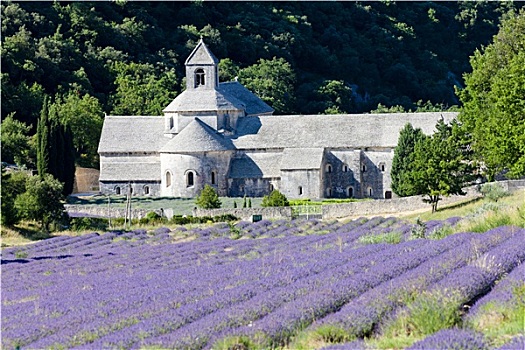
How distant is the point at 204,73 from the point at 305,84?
38.7 m

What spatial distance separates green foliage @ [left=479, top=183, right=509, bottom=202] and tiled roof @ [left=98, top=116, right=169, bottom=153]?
25.2 metres

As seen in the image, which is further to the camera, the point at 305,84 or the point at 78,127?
the point at 305,84

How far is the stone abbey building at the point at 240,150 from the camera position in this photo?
69000 mm

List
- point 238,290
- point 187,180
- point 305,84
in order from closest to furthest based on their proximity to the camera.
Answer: point 238,290
point 187,180
point 305,84

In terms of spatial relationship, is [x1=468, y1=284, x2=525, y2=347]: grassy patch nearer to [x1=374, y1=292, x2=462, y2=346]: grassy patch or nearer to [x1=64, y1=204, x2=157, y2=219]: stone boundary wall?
[x1=374, y1=292, x2=462, y2=346]: grassy patch

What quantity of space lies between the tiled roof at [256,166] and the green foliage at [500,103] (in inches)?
541

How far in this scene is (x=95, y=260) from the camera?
32469 millimetres

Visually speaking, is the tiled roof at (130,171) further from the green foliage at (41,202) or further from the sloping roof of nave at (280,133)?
the green foliage at (41,202)

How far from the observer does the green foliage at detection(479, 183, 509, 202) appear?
51237mm

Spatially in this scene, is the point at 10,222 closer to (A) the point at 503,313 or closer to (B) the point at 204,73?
(B) the point at 204,73

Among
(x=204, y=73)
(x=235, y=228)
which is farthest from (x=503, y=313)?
(x=204, y=73)

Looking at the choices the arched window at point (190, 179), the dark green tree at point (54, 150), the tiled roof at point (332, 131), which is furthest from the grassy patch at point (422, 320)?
the tiled roof at point (332, 131)

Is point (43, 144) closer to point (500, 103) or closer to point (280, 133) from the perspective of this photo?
point (280, 133)

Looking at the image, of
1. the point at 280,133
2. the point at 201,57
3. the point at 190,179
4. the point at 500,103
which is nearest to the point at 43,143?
the point at 190,179
